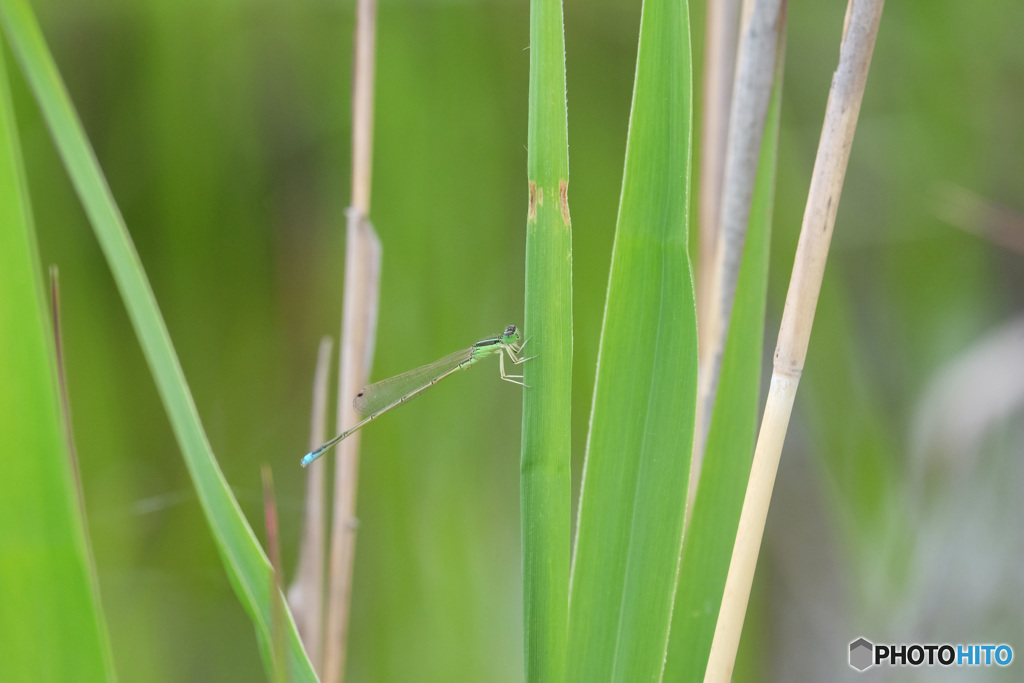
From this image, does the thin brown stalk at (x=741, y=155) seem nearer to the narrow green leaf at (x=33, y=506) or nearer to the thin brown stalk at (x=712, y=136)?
the thin brown stalk at (x=712, y=136)

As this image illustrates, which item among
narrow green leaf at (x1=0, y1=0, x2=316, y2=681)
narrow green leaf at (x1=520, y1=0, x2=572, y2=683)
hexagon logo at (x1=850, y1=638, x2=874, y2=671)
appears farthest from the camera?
hexagon logo at (x1=850, y1=638, x2=874, y2=671)

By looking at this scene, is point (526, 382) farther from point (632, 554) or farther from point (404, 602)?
point (404, 602)

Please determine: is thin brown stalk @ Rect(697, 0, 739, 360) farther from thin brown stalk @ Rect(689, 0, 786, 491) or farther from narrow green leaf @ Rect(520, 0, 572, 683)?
narrow green leaf @ Rect(520, 0, 572, 683)

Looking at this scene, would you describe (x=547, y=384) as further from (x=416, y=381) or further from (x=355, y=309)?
(x=416, y=381)

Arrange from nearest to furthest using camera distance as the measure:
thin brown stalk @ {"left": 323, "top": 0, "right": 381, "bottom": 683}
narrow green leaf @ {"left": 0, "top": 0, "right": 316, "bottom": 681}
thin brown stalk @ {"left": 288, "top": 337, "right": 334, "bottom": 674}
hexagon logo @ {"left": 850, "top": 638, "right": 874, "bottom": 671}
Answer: narrow green leaf @ {"left": 0, "top": 0, "right": 316, "bottom": 681}
thin brown stalk @ {"left": 323, "top": 0, "right": 381, "bottom": 683}
thin brown stalk @ {"left": 288, "top": 337, "right": 334, "bottom": 674}
hexagon logo @ {"left": 850, "top": 638, "right": 874, "bottom": 671}

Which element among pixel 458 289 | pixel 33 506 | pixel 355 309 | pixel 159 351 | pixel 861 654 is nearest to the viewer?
pixel 33 506

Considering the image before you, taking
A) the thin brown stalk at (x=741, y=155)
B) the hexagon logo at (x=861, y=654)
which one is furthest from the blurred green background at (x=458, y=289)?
the thin brown stalk at (x=741, y=155)

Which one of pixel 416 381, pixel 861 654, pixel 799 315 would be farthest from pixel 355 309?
pixel 861 654

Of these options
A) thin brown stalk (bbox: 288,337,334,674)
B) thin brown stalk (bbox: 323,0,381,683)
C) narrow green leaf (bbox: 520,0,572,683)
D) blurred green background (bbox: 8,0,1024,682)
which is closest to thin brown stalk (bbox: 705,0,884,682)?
narrow green leaf (bbox: 520,0,572,683)
